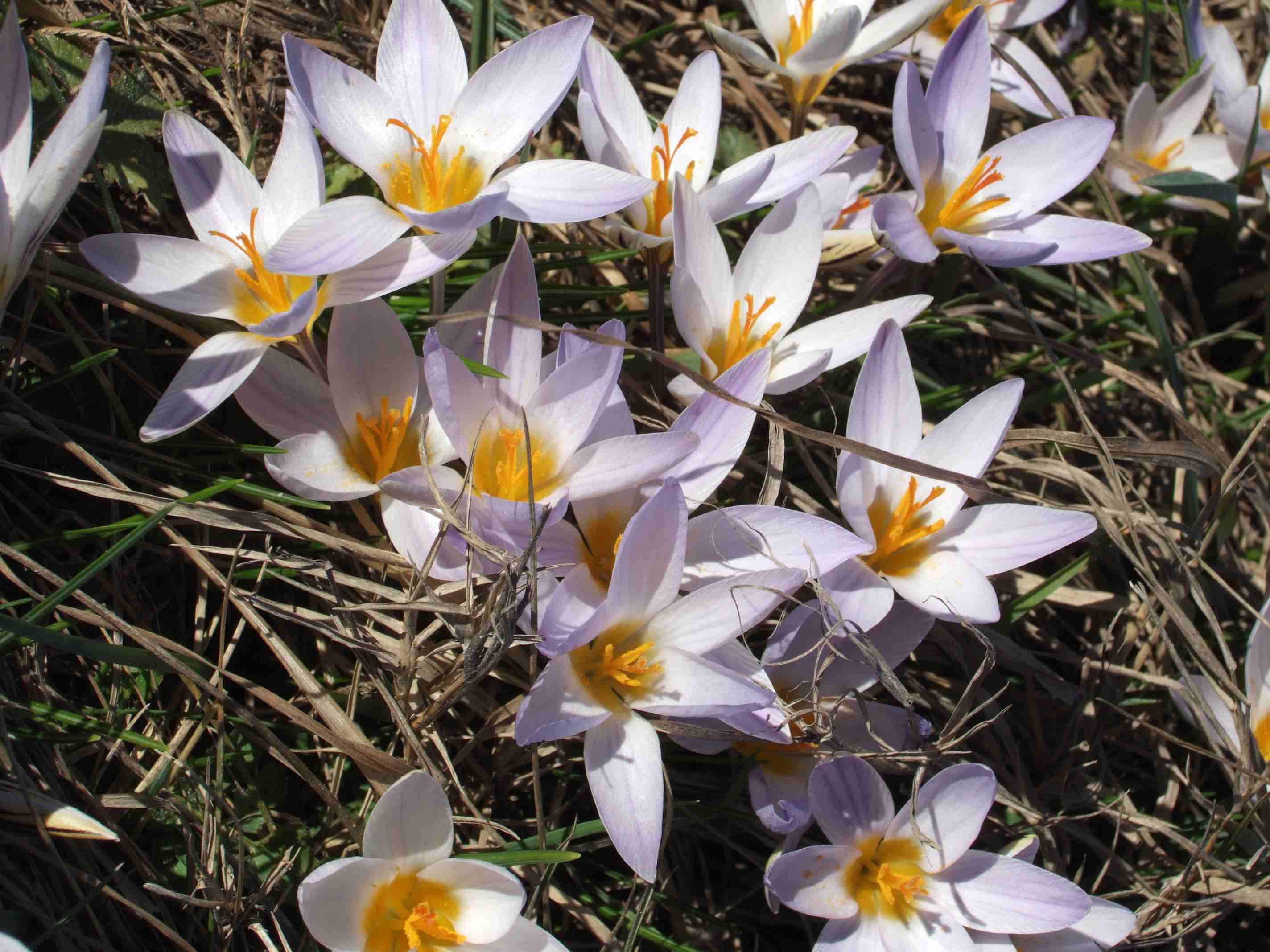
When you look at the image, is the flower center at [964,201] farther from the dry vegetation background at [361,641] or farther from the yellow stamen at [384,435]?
the yellow stamen at [384,435]

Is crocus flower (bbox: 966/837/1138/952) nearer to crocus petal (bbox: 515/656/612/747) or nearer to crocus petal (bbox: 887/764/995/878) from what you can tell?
crocus petal (bbox: 887/764/995/878)

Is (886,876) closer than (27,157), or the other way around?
(27,157)

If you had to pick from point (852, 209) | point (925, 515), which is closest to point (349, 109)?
point (852, 209)

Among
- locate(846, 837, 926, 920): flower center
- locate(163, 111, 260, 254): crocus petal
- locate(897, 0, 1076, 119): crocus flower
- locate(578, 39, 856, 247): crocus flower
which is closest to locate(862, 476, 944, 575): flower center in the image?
locate(846, 837, 926, 920): flower center

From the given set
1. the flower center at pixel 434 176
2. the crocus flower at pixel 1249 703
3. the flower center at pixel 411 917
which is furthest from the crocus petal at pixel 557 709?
the crocus flower at pixel 1249 703

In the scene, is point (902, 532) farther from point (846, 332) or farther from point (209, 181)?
point (209, 181)

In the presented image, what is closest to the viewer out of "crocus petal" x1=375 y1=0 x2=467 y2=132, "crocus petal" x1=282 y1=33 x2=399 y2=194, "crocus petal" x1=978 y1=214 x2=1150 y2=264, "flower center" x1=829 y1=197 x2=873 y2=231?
"crocus petal" x1=282 y1=33 x2=399 y2=194
